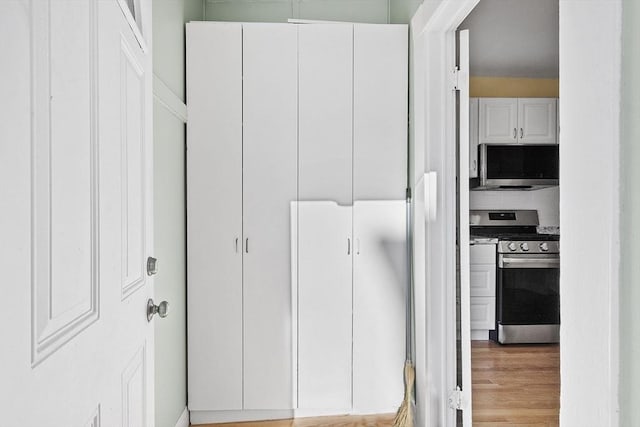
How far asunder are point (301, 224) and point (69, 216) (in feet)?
6.87

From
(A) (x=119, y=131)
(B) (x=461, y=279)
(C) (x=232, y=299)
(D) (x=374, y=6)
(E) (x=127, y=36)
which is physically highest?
(D) (x=374, y=6)

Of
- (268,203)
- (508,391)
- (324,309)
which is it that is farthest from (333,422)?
(268,203)

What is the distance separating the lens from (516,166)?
4.27 meters

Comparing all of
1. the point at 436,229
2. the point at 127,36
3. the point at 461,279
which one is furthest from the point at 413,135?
the point at 127,36

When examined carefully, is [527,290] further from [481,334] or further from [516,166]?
[516,166]

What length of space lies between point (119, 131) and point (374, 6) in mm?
2769

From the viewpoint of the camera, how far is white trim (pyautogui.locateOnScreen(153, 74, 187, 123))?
2.12 m

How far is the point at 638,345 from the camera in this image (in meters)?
0.81

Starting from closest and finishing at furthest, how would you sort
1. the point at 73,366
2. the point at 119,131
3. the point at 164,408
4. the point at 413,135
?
the point at 73,366 < the point at 119,131 < the point at 164,408 < the point at 413,135

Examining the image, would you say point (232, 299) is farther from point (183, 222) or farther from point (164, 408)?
point (164, 408)

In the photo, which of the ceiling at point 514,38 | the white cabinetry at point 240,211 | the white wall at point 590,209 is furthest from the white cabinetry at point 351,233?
the white wall at point 590,209

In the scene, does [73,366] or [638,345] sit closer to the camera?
[73,366]

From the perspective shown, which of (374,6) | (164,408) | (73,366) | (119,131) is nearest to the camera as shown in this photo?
(73,366)

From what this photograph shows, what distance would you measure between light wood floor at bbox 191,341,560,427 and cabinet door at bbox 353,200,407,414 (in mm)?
126
